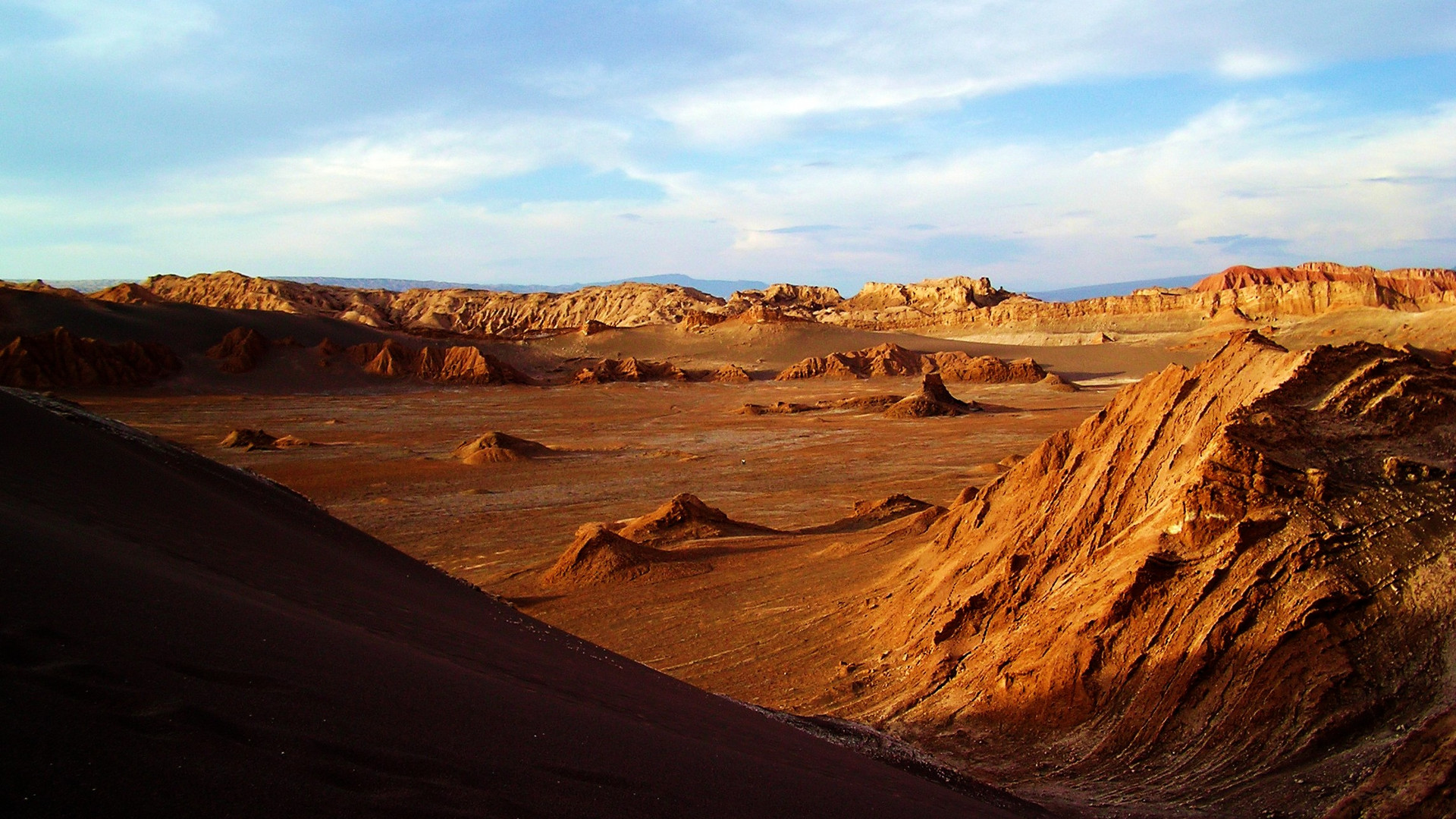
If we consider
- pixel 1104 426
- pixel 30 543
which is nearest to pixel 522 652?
pixel 30 543

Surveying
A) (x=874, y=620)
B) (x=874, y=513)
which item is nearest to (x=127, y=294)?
(x=874, y=513)

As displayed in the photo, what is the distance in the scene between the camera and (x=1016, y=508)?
873cm

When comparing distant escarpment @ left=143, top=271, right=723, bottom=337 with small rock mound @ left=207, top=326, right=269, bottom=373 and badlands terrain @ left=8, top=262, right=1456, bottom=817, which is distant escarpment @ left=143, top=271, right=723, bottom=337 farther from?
badlands terrain @ left=8, top=262, right=1456, bottom=817

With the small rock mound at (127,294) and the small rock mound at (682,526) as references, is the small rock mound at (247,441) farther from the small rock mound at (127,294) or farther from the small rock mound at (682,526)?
the small rock mound at (127,294)

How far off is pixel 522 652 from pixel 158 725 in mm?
3101

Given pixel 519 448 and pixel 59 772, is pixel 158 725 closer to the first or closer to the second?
pixel 59 772

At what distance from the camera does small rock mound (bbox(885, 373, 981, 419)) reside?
1321 inches

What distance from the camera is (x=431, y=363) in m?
50.5

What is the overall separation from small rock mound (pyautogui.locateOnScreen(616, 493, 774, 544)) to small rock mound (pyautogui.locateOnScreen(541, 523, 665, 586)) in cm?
143

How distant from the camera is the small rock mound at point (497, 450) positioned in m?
24.3

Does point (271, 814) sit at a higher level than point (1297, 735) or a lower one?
higher

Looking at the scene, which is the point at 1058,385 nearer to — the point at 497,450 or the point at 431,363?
the point at 497,450

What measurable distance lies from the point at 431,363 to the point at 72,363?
16.2 metres

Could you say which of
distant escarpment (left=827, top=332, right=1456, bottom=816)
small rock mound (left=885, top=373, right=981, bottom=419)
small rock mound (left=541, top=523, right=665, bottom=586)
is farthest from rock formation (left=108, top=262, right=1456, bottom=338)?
distant escarpment (left=827, top=332, right=1456, bottom=816)
